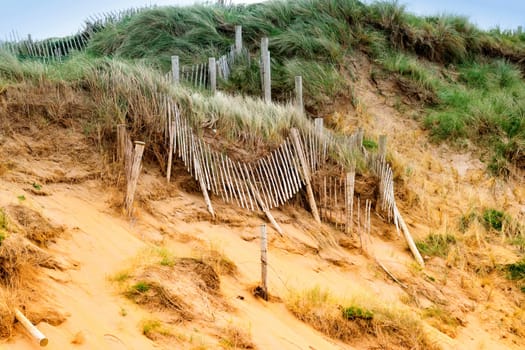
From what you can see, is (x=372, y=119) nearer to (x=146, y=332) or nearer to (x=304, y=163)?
(x=304, y=163)

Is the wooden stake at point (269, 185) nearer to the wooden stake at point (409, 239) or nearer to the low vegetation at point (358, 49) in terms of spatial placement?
the wooden stake at point (409, 239)

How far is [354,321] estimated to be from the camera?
7.40 metres

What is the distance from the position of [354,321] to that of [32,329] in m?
3.57

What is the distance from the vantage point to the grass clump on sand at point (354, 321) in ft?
23.9

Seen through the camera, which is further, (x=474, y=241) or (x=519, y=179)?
(x=519, y=179)

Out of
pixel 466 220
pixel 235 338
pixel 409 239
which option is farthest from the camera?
pixel 466 220

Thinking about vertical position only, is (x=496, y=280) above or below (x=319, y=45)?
below

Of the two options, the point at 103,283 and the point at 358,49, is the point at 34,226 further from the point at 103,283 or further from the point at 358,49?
the point at 358,49

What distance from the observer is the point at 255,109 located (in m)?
10.8

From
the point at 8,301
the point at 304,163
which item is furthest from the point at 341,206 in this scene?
the point at 8,301

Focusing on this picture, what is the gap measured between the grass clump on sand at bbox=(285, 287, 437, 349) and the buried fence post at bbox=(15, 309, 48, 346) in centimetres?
302

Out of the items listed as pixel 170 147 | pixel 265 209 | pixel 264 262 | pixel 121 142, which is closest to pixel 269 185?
pixel 265 209

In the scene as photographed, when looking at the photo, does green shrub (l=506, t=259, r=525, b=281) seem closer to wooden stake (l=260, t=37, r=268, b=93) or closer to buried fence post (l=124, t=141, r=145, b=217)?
buried fence post (l=124, t=141, r=145, b=217)

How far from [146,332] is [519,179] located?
904cm
